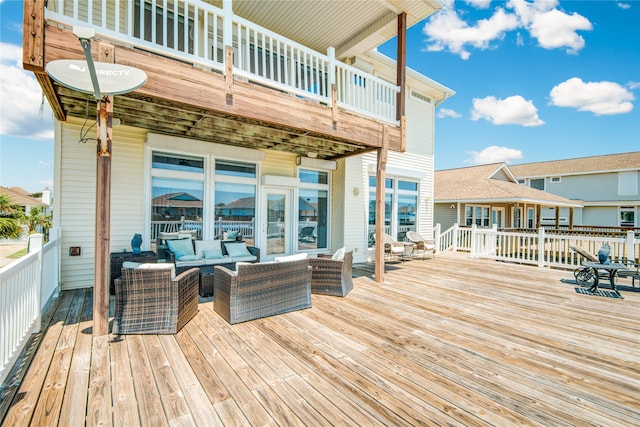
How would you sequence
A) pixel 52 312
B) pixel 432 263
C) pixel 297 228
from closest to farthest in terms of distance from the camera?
pixel 52 312 → pixel 297 228 → pixel 432 263

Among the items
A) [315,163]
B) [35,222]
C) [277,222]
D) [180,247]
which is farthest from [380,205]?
[35,222]

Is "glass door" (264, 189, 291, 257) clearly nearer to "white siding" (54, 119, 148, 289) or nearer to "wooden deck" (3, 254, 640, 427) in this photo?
"white siding" (54, 119, 148, 289)

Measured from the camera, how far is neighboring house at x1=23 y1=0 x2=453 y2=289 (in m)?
3.64

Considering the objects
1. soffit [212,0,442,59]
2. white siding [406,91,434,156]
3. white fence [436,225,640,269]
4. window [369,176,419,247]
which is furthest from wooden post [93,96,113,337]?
white fence [436,225,640,269]

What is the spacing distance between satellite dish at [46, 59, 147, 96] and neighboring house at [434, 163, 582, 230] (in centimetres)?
1279

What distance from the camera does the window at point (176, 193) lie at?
5.89 metres

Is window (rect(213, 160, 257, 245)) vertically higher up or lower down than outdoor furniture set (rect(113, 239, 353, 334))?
higher up

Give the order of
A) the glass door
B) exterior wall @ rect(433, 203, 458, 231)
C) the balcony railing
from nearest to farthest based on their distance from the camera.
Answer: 1. the balcony railing
2. the glass door
3. exterior wall @ rect(433, 203, 458, 231)

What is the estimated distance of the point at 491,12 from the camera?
9.87 meters

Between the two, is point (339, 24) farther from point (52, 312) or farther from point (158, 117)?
point (52, 312)

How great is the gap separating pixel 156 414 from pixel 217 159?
5422 millimetres

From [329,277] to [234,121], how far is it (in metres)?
3.09

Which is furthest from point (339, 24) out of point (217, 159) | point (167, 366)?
point (167, 366)

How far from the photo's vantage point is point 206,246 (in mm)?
5945
